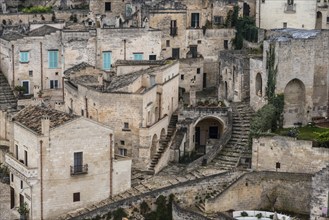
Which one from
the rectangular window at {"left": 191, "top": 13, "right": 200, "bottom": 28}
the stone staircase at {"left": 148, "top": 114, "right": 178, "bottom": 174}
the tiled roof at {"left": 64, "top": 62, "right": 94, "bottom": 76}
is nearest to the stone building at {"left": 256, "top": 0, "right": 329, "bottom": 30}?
the rectangular window at {"left": 191, "top": 13, "right": 200, "bottom": 28}

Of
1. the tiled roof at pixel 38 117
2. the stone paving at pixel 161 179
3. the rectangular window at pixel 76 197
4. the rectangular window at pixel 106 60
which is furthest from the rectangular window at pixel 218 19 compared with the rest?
the rectangular window at pixel 76 197

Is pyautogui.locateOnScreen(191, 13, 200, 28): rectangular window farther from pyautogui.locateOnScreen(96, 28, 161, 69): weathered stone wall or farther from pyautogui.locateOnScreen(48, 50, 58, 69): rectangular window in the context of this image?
pyautogui.locateOnScreen(48, 50, 58, 69): rectangular window

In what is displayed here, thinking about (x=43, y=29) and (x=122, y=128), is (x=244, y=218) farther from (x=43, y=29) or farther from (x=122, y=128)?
(x=43, y=29)

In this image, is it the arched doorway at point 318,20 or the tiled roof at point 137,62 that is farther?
the arched doorway at point 318,20

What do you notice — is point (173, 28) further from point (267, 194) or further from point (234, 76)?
point (267, 194)

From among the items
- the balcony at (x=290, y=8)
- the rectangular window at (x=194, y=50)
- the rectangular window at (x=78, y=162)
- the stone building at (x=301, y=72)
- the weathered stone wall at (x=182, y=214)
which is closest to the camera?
the weathered stone wall at (x=182, y=214)

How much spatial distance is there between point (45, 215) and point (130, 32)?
22.2m

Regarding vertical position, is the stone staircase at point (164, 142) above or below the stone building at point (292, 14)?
below

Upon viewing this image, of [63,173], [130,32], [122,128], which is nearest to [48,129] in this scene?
[63,173]

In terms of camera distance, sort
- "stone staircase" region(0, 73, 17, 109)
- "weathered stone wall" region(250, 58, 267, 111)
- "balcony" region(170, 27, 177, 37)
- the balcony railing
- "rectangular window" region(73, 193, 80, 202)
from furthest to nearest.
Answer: "balcony" region(170, 27, 177, 37)
"stone staircase" region(0, 73, 17, 109)
"weathered stone wall" region(250, 58, 267, 111)
"rectangular window" region(73, 193, 80, 202)
the balcony railing

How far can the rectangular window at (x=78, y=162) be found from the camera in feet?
207

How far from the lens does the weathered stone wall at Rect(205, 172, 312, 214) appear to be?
62.5m

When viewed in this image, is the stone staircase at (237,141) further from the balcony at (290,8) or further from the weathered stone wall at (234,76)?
the balcony at (290,8)

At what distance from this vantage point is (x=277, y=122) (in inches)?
2734
